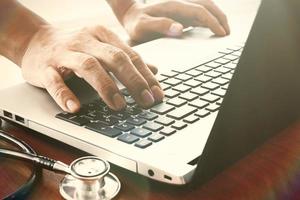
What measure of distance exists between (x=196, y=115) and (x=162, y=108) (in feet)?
0.13

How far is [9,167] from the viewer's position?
48cm

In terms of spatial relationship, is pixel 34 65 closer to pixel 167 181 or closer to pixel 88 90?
pixel 88 90

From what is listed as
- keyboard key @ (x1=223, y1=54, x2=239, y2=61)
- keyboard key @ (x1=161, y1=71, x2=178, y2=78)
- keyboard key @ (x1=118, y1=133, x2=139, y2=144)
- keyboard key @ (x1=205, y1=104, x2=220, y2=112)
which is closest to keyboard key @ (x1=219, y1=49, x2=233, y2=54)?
keyboard key @ (x1=223, y1=54, x2=239, y2=61)

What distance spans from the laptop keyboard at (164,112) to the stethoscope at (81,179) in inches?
1.8

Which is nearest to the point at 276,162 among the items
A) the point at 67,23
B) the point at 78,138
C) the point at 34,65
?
the point at 78,138

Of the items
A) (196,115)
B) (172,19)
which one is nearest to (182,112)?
(196,115)

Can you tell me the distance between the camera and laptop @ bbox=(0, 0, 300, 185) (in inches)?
15.0

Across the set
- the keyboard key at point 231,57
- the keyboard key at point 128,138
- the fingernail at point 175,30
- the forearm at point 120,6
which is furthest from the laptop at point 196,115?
the forearm at point 120,6

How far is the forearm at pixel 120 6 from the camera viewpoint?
3.29ft

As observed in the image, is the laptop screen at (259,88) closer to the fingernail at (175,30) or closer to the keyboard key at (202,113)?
the keyboard key at (202,113)

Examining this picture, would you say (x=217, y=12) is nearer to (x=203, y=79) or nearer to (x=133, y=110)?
(x=203, y=79)

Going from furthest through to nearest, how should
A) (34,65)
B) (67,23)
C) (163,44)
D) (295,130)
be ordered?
(67,23), (163,44), (34,65), (295,130)

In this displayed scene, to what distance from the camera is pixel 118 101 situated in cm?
54

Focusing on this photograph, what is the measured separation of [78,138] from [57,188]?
0.21ft
